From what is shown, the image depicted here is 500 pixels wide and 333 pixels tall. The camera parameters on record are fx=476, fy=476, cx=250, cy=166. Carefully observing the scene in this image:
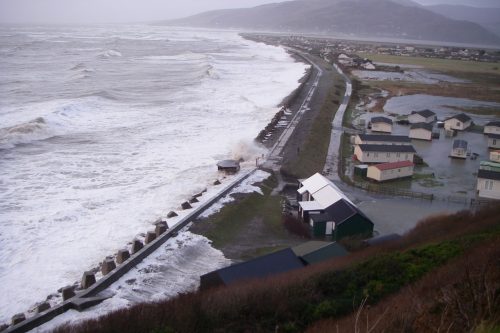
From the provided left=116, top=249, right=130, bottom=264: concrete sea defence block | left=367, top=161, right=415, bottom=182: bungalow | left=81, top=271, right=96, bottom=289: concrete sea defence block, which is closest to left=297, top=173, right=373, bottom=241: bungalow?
left=367, top=161, right=415, bottom=182: bungalow

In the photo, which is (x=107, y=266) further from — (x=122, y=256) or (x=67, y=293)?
(x=67, y=293)

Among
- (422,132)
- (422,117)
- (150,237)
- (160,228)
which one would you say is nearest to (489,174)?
(422,132)

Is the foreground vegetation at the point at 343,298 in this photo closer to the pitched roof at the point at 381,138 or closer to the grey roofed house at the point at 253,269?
the grey roofed house at the point at 253,269

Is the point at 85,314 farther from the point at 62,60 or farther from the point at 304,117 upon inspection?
the point at 62,60

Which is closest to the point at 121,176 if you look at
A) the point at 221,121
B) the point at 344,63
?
the point at 221,121

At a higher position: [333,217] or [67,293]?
[333,217]

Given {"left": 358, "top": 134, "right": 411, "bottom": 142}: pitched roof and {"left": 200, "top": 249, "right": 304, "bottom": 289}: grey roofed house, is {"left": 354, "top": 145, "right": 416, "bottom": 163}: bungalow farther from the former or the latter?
{"left": 200, "top": 249, "right": 304, "bottom": 289}: grey roofed house
